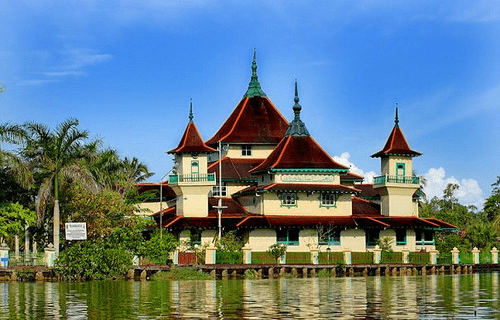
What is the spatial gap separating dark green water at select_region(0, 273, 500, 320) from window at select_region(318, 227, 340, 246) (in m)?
21.2

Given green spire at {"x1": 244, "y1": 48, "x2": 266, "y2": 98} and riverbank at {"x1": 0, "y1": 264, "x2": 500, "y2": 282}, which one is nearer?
riverbank at {"x1": 0, "y1": 264, "x2": 500, "y2": 282}

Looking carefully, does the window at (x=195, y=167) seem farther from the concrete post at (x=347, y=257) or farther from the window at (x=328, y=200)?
the concrete post at (x=347, y=257)

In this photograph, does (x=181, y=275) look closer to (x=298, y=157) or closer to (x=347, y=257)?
(x=347, y=257)

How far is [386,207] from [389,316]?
49274 mm

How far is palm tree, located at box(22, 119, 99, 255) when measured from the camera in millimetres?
60938

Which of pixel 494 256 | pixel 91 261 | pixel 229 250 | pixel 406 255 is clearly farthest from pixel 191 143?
pixel 494 256

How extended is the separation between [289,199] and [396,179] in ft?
34.1

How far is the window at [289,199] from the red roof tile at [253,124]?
9298 millimetres

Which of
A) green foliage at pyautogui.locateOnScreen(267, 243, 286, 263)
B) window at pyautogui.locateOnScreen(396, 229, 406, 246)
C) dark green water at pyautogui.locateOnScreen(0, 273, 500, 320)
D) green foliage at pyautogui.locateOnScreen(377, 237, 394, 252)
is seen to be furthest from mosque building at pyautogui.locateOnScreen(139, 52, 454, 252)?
dark green water at pyautogui.locateOnScreen(0, 273, 500, 320)

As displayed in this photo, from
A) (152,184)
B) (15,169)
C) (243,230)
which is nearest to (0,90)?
(15,169)

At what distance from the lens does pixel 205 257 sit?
224 feet

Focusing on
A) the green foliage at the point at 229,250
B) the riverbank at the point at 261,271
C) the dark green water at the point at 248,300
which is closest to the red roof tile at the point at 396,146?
the riverbank at the point at 261,271

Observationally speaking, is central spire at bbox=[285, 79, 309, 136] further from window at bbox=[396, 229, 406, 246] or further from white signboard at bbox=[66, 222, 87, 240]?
white signboard at bbox=[66, 222, 87, 240]

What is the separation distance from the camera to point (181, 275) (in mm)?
59438
